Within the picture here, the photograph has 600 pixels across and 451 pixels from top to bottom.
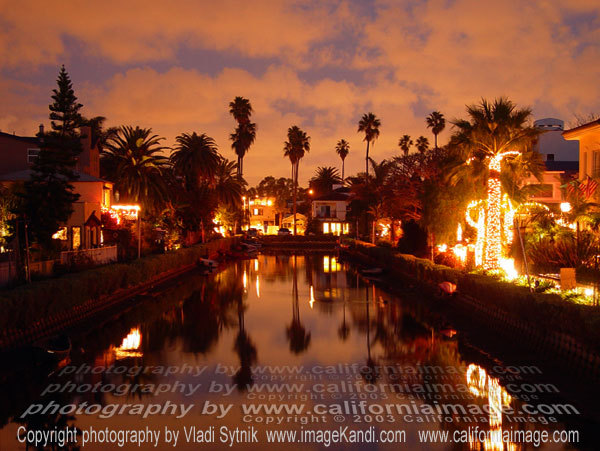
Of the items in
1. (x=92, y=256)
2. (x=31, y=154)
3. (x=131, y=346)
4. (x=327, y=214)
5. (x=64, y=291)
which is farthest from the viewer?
(x=327, y=214)

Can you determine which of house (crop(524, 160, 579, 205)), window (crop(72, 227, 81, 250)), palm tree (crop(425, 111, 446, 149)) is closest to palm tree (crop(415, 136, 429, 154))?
palm tree (crop(425, 111, 446, 149))

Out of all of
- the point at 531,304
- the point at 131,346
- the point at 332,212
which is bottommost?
the point at 131,346

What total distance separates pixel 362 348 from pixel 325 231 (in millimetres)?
85986

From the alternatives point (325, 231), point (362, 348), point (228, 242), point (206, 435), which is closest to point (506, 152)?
point (362, 348)

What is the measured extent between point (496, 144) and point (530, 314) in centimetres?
1075

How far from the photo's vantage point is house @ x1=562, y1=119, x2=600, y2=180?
2592 centimetres

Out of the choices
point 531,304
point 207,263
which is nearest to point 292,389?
point 531,304

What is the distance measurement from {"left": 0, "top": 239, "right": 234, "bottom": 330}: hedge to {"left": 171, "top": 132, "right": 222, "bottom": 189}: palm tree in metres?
31.0

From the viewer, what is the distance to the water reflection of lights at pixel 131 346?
1571 centimetres

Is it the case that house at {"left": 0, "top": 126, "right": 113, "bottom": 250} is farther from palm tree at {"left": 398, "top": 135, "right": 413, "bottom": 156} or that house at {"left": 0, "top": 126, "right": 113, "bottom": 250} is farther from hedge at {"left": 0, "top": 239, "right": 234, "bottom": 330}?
palm tree at {"left": 398, "top": 135, "right": 413, "bottom": 156}

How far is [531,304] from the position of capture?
52.3 ft

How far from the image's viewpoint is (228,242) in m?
71.9

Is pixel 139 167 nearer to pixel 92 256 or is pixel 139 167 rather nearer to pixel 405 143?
pixel 92 256

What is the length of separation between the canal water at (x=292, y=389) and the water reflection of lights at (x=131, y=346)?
9cm
